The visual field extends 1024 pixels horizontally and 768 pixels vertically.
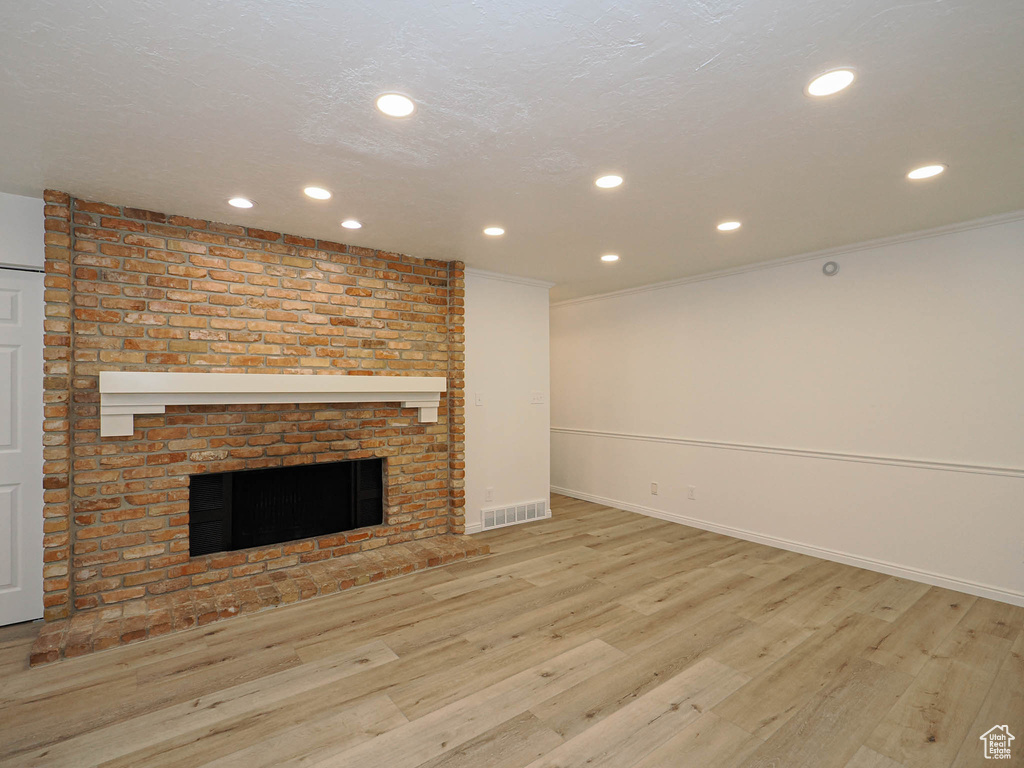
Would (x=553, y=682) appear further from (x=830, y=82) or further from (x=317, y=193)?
(x=317, y=193)

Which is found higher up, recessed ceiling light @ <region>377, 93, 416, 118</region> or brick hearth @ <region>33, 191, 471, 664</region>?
recessed ceiling light @ <region>377, 93, 416, 118</region>

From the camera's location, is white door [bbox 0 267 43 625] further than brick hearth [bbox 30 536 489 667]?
Yes

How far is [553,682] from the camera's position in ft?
7.92

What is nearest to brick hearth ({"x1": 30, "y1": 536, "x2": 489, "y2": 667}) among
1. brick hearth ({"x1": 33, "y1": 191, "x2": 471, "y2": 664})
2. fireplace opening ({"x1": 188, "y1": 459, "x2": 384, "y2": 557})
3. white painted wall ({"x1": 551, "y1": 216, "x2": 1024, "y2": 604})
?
brick hearth ({"x1": 33, "y1": 191, "x2": 471, "y2": 664})

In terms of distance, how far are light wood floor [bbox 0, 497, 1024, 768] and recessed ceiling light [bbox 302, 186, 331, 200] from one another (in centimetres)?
250

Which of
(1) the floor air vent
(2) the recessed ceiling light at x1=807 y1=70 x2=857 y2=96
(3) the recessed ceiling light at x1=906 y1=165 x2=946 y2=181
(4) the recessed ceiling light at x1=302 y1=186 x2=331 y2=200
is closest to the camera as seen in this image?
(2) the recessed ceiling light at x1=807 y1=70 x2=857 y2=96

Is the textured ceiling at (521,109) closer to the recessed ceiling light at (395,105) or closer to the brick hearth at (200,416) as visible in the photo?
the recessed ceiling light at (395,105)

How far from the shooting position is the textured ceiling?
156cm

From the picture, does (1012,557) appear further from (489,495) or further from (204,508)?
(204,508)

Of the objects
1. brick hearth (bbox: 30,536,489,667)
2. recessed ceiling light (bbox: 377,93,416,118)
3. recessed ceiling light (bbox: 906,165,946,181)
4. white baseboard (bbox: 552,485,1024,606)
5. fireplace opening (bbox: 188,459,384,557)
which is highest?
recessed ceiling light (bbox: 377,93,416,118)

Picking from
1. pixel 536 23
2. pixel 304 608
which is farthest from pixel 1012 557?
pixel 304 608

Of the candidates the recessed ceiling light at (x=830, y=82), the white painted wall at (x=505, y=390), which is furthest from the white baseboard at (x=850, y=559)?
the recessed ceiling light at (x=830, y=82)

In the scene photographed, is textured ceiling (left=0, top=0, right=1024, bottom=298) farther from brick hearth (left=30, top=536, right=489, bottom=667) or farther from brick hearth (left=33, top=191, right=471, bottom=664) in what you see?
brick hearth (left=30, top=536, right=489, bottom=667)

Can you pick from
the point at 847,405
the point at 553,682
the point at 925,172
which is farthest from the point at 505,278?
the point at 553,682
